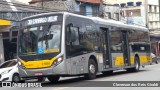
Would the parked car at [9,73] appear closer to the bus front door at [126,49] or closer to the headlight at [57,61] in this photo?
the headlight at [57,61]

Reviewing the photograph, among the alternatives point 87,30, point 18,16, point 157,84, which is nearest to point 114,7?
point 18,16

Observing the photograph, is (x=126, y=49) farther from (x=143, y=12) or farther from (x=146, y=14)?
(x=143, y=12)

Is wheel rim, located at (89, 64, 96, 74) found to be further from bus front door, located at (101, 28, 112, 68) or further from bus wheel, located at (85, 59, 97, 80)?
bus front door, located at (101, 28, 112, 68)

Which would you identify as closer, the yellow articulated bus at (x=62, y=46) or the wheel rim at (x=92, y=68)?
the yellow articulated bus at (x=62, y=46)

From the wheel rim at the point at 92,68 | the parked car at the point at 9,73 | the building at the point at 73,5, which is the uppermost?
the building at the point at 73,5

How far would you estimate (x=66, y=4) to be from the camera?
44031 mm

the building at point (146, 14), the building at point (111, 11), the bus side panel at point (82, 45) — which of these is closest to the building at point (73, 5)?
the building at point (111, 11)

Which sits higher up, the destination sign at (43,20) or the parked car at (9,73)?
the destination sign at (43,20)

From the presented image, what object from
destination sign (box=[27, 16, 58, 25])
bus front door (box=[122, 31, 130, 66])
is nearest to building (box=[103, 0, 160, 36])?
bus front door (box=[122, 31, 130, 66])

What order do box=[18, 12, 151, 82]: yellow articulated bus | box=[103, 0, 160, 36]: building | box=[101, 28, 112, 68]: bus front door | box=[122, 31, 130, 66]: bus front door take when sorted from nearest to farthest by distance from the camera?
1. box=[18, 12, 151, 82]: yellow articulated bus
2. box=[101, 28, 112, 68]: bus front door
3. box=[122, 31, 130, 66]: bus front door
4. box=[103, 0, 160, 36]: building

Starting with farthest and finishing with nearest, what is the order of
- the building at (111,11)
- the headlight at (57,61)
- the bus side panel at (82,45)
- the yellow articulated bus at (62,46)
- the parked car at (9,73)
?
1. the building at (111,11)
2. the parked car at (9,73)
3. the bus side panel at (82,45)
4. the yellow articulated bus at (62,46)
5. the headlight at (57,61)

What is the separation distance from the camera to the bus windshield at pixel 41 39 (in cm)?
1669

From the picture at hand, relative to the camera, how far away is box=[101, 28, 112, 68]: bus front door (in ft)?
68.1

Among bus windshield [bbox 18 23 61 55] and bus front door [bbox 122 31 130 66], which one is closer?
bus windshield [bbox 18 23 61 55]
